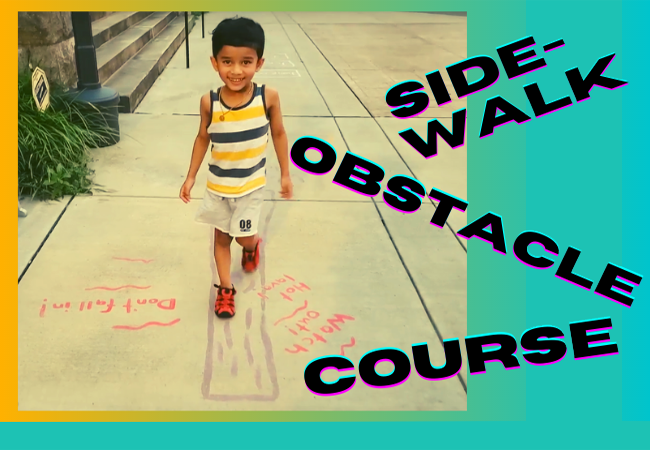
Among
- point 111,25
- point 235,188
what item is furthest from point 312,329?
point 111,25

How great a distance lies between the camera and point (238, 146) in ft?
9.85

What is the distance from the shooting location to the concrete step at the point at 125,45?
305 inches

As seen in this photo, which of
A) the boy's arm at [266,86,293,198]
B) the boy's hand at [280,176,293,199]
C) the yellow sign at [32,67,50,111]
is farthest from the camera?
the yellow sign at [32,67,50,111]

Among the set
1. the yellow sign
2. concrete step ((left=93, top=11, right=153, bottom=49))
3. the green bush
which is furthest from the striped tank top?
concrete step ((left=93, top=11, right=153, bottom=49))

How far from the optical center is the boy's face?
268 cm

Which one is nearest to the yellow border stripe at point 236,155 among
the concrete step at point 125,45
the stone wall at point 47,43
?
the stone wall at point 47,43

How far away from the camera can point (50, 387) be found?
9.31 ft

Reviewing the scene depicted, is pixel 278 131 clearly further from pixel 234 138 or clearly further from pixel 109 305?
pixel 109 305

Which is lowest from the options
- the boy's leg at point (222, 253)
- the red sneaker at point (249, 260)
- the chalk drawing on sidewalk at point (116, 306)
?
the chalk drawing on sidewalk at point (116, 306)

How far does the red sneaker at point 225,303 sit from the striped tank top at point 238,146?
0.63 metres

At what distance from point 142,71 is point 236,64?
6243 millimetres

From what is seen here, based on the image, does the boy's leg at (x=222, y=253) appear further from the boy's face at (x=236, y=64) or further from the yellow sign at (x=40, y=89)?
the yellow sign at (x=40, y=89)

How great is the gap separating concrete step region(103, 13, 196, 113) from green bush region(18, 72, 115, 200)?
1561 millimetres

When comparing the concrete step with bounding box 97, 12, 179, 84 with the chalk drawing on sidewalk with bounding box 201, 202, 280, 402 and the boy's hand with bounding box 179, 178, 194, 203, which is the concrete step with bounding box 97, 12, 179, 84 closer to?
the boy's hand with bounding box 179, 178, 194, 203
